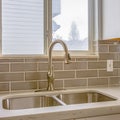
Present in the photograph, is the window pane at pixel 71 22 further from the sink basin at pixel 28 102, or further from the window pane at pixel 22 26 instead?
the sink basin at pixel 28 102

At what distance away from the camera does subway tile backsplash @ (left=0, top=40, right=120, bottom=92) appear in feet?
5.15

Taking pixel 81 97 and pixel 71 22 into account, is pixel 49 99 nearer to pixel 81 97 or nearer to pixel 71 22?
pixel 81 97

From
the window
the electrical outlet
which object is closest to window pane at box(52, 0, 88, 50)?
the window

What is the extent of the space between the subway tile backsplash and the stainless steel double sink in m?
0.16

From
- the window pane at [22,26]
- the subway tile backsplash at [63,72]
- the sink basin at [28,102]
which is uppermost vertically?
the window pane at [22,26]

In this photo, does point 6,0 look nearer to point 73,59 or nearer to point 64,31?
point 64,31

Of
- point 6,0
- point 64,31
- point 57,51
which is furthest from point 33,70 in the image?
point 6,0

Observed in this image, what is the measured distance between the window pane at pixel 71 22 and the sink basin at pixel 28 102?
1.64ft

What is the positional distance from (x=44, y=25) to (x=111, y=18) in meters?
0.55

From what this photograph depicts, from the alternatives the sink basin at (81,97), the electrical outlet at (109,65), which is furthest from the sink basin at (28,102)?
the electrical outlet at (109,65)

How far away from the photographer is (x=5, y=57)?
1555 mm

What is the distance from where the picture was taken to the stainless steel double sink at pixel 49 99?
4.54 feet

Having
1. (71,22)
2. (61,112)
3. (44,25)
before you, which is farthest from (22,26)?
(61,112)

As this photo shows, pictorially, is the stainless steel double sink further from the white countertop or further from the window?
the window
